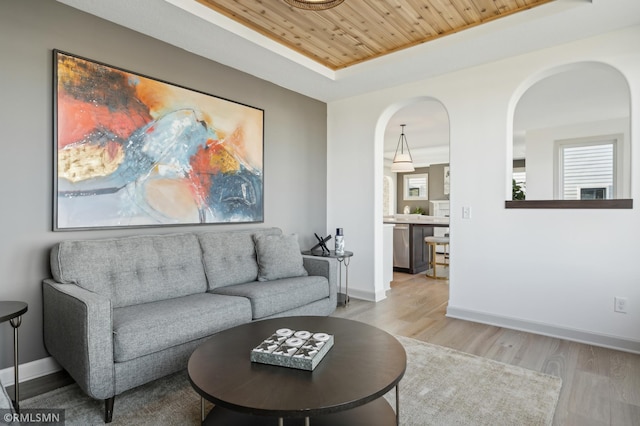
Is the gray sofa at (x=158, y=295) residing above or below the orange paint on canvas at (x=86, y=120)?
below

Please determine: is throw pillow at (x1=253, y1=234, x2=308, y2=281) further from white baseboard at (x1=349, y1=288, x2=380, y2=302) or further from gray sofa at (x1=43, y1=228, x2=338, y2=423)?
white baseboard at (x1=349, y1=288, x2=380, y2=302)

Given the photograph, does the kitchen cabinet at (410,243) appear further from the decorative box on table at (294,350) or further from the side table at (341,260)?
the decorative box on table at (294,350)

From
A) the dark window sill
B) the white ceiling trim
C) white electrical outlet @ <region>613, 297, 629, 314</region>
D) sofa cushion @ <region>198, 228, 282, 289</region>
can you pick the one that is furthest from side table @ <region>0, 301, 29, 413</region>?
white electrical outlet @ <region>613, 297, 629, 314</region>

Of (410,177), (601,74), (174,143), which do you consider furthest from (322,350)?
(410,177)

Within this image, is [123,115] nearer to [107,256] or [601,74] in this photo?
[107,256]

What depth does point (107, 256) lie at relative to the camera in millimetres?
2402

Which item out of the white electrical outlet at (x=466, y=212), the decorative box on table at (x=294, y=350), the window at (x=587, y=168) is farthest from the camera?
the window at (x=587, y=168)

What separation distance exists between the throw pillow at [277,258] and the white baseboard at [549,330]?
5.50 ft

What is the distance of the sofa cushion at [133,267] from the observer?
2268 millimetres

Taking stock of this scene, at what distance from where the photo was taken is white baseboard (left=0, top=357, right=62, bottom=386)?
221cm

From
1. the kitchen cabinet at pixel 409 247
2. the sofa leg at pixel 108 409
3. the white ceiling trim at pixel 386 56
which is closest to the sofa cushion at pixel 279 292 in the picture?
the sofa leg at pixel 108 409

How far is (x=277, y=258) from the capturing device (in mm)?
3264

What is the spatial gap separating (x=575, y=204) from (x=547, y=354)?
1.26 metres

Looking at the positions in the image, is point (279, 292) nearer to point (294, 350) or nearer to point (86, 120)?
point (294, 350)
